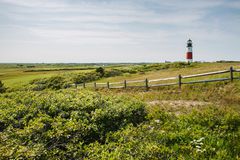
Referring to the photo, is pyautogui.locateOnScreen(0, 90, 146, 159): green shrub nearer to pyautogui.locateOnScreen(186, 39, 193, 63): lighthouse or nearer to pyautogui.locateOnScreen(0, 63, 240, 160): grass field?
pyautogui.locateOnScreen(0, 63, 240, 160): grass field

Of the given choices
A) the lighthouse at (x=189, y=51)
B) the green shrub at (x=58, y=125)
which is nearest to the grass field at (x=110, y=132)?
the green shrub at (x=58, y=125)

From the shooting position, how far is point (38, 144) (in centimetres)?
667

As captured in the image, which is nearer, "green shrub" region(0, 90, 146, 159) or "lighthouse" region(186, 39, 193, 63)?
"green shrub" region(0, 90, 146, 159)

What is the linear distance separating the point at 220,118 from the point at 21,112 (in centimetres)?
744

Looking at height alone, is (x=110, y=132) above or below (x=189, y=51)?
below

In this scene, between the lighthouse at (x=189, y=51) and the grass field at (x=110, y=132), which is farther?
the lighthouse at (x=189, y=51)

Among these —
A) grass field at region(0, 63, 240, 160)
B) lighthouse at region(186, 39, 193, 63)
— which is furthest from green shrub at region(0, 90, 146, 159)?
lighthouse at region(186, 39, 193, 63)

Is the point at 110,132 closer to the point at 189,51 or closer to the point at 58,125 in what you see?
the point at 58,125

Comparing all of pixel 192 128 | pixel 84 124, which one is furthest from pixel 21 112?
pixel 192 128

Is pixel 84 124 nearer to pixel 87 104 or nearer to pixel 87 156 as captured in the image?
pixel 87 156

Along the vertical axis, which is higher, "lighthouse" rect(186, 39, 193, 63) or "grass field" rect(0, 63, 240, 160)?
"lighthouse" rect(186, 39, 193, 63)

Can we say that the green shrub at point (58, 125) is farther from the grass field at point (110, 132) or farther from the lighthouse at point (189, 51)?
the lighthouse at point (189, 51)

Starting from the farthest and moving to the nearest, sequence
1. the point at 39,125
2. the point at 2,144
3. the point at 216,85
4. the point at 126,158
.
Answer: the point at 216,85
the point at 39,125
the point at 2,144
the point at 126,158

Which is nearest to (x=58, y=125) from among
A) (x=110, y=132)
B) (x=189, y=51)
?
(x=110, y=132)
